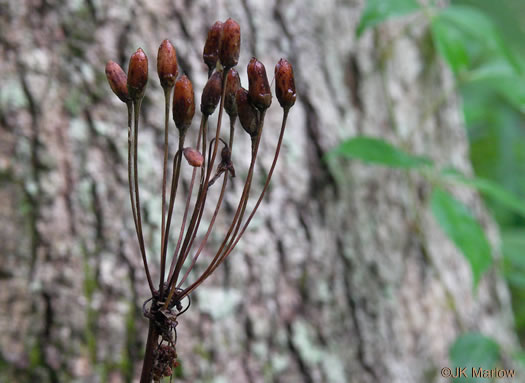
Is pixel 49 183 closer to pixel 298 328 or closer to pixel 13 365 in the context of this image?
pixel 13 365

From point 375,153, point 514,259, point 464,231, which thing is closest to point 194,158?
point 375,153

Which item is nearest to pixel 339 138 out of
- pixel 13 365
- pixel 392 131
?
pixel 392 131

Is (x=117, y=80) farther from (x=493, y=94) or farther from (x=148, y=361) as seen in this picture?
(x=493, y=94)

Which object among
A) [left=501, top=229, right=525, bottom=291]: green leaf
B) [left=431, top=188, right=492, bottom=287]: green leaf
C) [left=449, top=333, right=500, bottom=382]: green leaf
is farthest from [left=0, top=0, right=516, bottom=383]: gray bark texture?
[left=501, top=229, right=525, bottom=291]: green leaf

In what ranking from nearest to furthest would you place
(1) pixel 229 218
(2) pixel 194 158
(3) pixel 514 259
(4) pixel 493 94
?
(2) pixel 194 158 → (1) pixel 229 218 → (3) pixel 514 259 → (4) pixel 493 94

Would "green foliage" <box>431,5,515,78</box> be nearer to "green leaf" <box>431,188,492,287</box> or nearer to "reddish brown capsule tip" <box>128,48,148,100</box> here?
"green leaf" <box>431,188,492,287</box>
